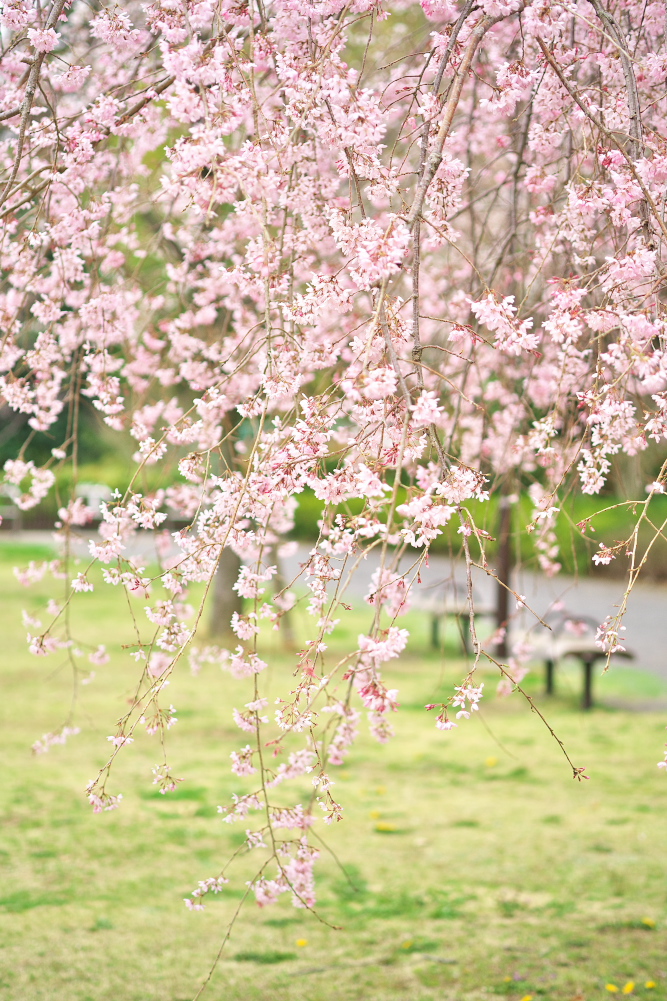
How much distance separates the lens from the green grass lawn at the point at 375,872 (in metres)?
3.69

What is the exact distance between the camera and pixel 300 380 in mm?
2424

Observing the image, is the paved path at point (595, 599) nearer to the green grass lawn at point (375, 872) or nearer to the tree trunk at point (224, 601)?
the tree trunk at point (224, 601)

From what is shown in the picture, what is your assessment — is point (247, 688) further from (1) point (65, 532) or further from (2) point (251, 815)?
(1) point (65, 532)

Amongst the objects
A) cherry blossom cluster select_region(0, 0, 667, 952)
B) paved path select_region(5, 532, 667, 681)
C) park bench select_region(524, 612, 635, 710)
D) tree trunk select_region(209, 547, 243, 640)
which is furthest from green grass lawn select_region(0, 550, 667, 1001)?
paved path select_region(5, 532, 667, 681)

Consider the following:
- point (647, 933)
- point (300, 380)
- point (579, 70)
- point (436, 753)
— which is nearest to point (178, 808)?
point (436, 753)

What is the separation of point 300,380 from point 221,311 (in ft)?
10.0

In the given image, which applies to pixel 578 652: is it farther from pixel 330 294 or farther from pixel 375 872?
pixel 330 294

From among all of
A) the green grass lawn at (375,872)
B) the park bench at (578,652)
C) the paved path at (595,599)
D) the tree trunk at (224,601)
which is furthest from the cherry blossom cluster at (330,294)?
the tree trunk at (224,601)

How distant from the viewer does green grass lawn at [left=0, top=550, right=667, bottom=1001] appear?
145 inches

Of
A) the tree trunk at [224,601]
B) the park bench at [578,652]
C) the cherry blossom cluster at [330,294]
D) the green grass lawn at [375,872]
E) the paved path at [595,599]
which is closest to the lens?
the cherry blossom cluster at [330,294]

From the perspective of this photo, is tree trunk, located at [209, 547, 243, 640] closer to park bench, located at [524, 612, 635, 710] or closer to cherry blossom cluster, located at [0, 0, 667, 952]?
park bench, located at [524, 612, 635, 710]

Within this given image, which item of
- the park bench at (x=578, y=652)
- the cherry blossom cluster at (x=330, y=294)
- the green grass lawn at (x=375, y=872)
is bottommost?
the green grass lawn at (x=375, y=872)

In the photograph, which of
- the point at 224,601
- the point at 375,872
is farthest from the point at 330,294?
the point at 224,601

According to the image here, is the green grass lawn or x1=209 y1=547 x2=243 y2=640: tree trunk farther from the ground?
x1=209 y1=547 x2=243 y2=640: tree trunk
